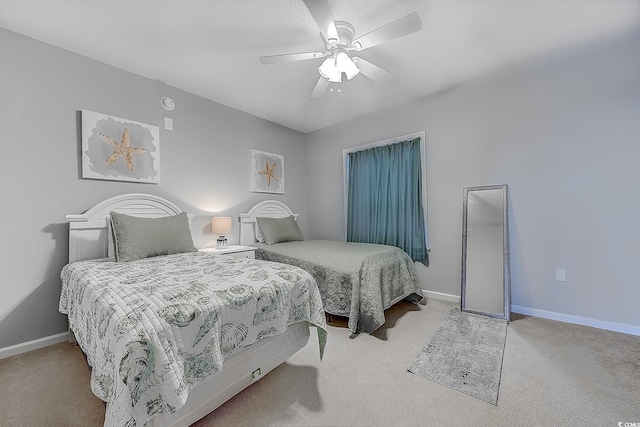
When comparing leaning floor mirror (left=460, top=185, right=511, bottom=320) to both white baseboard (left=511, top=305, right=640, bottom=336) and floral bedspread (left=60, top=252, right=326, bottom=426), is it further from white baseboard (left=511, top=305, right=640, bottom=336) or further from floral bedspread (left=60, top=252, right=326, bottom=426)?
floral bedspread (left=60, top=252, right=326, bottom=426)

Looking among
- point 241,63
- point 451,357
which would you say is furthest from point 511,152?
point 241,63

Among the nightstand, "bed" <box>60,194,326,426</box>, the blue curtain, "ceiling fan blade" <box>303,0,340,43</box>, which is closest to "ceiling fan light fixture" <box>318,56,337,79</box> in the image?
"ceiling fan blade" <box>303,0,340,43</box>

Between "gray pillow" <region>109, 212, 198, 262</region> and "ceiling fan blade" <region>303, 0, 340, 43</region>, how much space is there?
2154mm

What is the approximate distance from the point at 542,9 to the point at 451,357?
267 centimetres

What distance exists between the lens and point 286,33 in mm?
2102

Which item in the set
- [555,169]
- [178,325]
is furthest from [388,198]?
[178,325]

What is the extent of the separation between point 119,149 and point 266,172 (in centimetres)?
185

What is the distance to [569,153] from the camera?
2.43 metres

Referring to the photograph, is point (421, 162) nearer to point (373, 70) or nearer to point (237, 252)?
point (373, 70)

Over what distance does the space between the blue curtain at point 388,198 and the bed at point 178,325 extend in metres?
2.04

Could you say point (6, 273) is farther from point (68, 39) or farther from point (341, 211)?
point (341, 211)

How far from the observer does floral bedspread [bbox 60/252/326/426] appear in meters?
0.92

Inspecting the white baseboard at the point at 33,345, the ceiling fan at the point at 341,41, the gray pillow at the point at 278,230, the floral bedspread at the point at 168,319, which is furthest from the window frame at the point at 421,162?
the white baseboard at the point at 33,345

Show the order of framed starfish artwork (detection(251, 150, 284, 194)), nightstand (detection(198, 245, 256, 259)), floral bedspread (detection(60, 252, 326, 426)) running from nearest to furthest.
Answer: floral bedspread (detection(60, 252, 326, 426)) → nightstand (detection(198, 245, 256, 259)) → framed starfish artwork (detection(251, 150, 284, 194))
